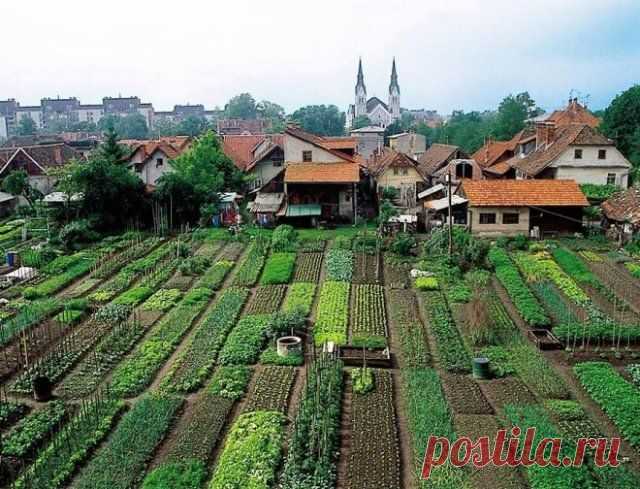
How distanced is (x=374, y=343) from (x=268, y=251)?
12915mm

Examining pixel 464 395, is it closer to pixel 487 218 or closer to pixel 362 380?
pixel 362 380

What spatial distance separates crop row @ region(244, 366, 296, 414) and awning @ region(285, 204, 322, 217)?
1898 centimetres

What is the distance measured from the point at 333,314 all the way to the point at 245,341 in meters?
3.70

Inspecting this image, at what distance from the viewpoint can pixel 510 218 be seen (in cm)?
3269

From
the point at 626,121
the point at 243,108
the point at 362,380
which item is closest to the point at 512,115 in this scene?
the point at 626,121

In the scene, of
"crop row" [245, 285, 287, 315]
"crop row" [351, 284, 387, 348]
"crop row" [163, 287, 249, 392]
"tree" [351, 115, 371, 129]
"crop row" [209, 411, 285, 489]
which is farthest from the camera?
"tree" [351, 115, 371, 129]

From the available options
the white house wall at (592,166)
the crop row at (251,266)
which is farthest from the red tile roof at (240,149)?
the white house wall at (592,166)

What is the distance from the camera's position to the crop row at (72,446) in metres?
A: 12.6

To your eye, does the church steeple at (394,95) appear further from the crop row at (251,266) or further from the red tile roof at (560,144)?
the crop row at (251,266)

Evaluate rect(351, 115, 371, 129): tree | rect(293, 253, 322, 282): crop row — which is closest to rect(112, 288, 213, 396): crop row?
rect(293, 253, 322, 282): crop row

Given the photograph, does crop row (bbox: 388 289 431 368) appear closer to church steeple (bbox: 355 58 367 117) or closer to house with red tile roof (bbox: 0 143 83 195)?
house with red tile roof (bbox: 0 143 83 195)

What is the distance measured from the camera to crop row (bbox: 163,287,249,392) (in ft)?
56.0

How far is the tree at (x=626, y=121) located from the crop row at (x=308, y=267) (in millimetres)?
26680

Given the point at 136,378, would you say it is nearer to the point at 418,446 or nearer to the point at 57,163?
the point at 418,446
